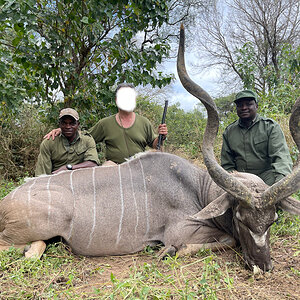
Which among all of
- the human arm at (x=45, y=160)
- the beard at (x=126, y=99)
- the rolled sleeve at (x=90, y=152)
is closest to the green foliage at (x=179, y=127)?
the beard at (x=126, y=99)

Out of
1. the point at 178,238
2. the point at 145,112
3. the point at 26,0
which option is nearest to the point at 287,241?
the point at 178,238

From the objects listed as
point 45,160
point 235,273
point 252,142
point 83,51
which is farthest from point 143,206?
point 83,51

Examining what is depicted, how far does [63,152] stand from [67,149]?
6 centimetres

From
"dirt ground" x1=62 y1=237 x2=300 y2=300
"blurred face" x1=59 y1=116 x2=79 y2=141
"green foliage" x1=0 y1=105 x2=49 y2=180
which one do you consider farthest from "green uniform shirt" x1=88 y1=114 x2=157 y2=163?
"green foliage" x1=0 y1=105 x2=49 y2=180

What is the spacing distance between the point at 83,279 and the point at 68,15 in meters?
3.13

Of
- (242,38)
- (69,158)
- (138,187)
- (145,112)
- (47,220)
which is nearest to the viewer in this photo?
(47,220)

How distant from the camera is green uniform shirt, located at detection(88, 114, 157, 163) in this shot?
3.94 metres

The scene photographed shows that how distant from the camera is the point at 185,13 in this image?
1266 centimetres

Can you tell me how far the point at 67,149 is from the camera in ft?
12.2

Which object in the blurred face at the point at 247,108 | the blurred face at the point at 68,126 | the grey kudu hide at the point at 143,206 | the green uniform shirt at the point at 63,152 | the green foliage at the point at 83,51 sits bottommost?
the grey kudu hide at the point at 143,206

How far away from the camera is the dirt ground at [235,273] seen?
2076 millimetres

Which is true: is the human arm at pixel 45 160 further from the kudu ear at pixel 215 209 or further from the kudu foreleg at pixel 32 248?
the kudu ear at pixel 215 209

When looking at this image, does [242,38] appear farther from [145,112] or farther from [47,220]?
[47,220]

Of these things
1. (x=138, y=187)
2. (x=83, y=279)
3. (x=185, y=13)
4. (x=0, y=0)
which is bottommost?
(x=83, y=279)
